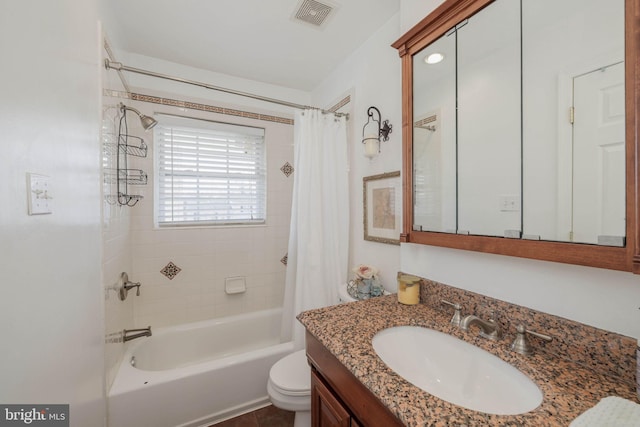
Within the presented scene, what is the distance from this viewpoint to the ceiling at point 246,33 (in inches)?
58.9

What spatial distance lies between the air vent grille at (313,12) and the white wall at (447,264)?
392mm

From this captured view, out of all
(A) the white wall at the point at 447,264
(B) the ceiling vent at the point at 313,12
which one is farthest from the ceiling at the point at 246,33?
(A) the white wall at the point at 447,264

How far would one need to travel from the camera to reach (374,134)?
1.71m

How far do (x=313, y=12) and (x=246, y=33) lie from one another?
0.50 metres

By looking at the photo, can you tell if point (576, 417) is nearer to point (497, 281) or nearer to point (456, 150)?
point (497, 281)

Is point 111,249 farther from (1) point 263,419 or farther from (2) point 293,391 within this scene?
(1) point 263,419

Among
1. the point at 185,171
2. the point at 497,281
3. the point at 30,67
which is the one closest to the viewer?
the point at 30,67

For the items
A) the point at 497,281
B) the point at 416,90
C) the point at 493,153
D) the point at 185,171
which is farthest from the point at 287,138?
the point at 497,281

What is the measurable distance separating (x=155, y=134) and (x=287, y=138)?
44.9 inches

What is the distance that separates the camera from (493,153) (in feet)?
3.12

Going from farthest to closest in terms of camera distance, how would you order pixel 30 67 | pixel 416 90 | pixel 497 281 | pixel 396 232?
pixel 396 232 < pixel 416 90 < pixel 497 281 < pixel 30 67

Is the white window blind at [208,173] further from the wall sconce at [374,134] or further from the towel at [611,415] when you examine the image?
the towel at [611,415]

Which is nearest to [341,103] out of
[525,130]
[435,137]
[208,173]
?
[435,137]

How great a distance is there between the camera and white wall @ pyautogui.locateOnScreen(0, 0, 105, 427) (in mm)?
566
